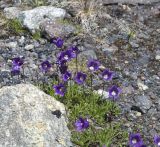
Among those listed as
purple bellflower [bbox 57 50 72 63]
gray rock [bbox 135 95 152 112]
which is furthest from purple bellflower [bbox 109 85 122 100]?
purple bellflower [bbox 57 50 72 63]

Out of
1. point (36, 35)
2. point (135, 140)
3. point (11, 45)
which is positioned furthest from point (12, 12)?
point (135, 140)

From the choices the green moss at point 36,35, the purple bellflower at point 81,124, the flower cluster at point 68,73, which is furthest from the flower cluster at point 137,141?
the green moss at point 36,35

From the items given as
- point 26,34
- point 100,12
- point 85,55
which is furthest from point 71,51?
point 100,12

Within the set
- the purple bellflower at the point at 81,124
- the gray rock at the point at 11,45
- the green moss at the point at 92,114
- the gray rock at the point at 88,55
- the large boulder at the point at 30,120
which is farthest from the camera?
the gray rock at the point at 11,45

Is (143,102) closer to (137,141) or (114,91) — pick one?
(114,91)

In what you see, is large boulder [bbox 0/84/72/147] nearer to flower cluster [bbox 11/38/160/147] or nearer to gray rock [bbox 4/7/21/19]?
flower cluster [bbox 11/38/160/147]

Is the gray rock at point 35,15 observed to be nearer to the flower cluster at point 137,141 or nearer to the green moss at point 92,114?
the green moss at point 92,114
